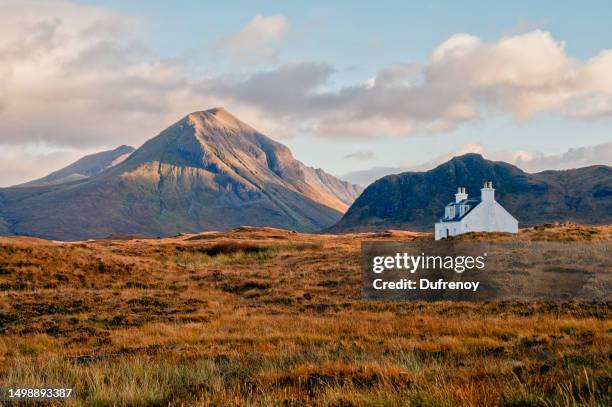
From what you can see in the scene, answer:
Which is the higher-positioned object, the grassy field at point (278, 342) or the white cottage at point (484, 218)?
the white cottage at point (484, 218)

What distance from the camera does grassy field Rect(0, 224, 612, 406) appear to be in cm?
773

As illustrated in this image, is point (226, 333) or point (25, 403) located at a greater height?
point (25, 403)

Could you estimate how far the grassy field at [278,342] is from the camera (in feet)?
25.3

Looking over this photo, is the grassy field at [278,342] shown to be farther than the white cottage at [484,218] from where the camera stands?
No

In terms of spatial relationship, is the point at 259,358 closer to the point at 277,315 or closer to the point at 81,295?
the point at 277,315

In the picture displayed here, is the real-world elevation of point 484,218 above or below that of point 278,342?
above

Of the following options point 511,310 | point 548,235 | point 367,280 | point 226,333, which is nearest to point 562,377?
point 226,333

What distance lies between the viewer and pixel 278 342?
49.8 feet

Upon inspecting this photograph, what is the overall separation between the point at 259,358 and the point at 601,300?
1746 centimetres

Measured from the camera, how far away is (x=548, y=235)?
5231 cm

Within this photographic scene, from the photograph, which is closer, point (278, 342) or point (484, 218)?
point (278, 342)

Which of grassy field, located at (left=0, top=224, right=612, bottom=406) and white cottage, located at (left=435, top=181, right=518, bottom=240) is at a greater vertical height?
white cottage, located at (left=435, top=181, right=518, bottom=240)

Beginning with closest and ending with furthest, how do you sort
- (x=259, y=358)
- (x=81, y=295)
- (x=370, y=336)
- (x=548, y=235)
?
(x=259, y=358), (x=370, y=336), (x=81, y=295), (x=548, y=235)

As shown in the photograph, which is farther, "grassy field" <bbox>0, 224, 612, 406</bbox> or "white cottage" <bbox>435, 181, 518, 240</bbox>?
"white cottage" <bbox>435, 181, 518, 240</bbox>
